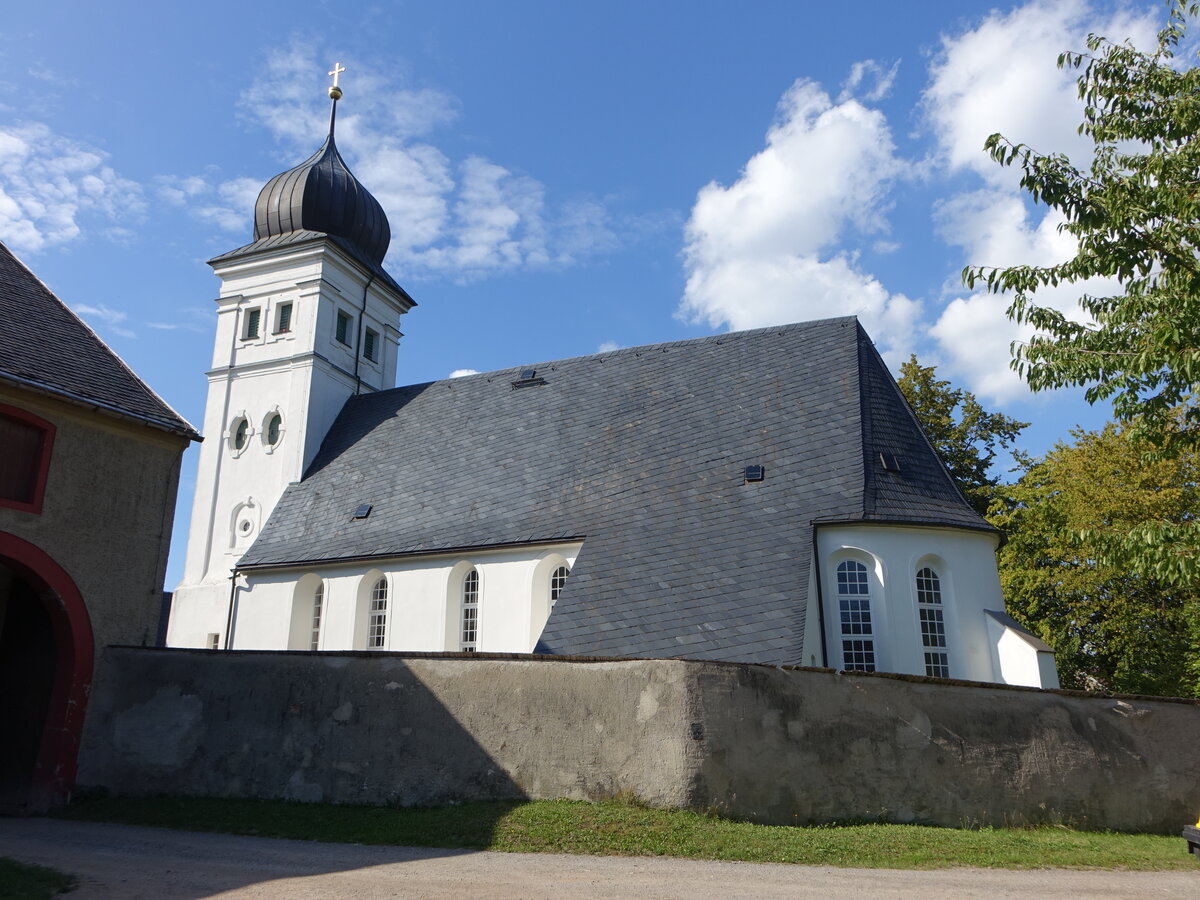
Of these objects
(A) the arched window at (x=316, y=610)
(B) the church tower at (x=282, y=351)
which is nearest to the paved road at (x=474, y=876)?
(A) the arched window at (x=316, y=610)

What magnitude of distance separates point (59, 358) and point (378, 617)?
33.1ft

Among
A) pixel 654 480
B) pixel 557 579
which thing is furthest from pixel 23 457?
pixel 654 480

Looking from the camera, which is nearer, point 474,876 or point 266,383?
point 474,876

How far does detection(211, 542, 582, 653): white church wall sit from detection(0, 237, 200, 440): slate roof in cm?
762

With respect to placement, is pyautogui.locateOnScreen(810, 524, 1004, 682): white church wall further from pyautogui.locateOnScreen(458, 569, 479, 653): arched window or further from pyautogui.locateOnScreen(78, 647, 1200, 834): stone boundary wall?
pyautogui.locateOnScreen(458, 569, 479, 653): arched window

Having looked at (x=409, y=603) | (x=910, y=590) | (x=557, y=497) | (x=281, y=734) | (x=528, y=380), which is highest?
(x=528, y=380)

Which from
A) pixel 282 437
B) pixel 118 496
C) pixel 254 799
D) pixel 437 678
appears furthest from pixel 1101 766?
pixel 282 437

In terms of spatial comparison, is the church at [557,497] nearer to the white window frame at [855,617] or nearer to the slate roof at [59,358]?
the white window frame at [855,617]

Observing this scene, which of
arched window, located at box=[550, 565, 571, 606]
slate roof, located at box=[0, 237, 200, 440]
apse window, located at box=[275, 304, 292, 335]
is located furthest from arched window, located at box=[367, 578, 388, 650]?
apse window, located at box=[275, 304, 292, 335]

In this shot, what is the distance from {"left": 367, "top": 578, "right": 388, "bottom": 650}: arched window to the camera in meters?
22.3

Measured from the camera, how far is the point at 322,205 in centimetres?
3038

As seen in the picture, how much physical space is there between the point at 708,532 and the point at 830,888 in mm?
10942

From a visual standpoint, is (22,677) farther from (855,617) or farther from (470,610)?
(855,617)

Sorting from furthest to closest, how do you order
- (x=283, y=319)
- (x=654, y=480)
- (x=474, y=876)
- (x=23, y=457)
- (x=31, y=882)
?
(x=283, y=319)
(x=654, y=480)
(x=23, y=457)
(x=474, y=876)
(x=31, y=882)
